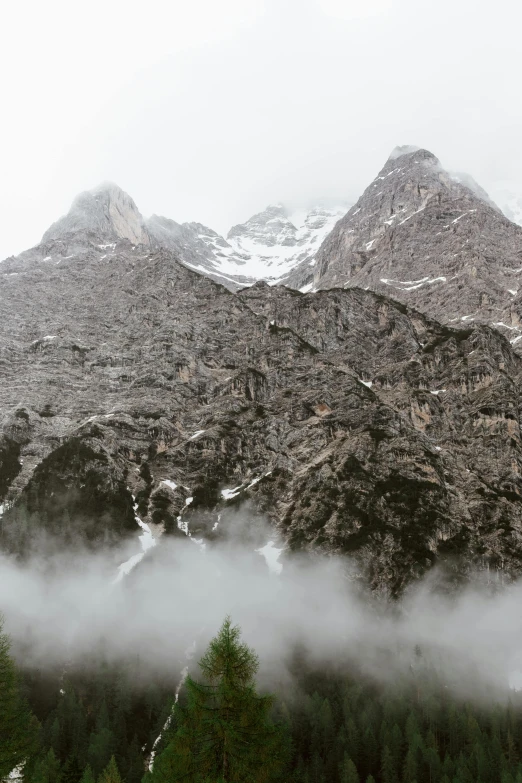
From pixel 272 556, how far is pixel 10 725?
11736cm

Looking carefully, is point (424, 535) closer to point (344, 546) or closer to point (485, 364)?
point (344, 546)

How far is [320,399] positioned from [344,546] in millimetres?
57663

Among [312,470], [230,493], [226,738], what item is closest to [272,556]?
[230,493]

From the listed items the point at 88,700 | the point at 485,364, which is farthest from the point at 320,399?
the point at 88,700

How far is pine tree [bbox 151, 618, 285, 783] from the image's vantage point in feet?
90.5

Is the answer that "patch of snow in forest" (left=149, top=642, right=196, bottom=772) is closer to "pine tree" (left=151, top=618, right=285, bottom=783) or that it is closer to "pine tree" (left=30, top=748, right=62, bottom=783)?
"pine tree" (left=30, top=748, right=62, bottom=783)

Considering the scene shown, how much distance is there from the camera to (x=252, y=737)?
92.2 feet

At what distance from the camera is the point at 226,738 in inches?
1086

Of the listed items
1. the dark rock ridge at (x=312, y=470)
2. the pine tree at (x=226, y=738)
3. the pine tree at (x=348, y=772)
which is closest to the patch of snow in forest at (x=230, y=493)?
the dark rock ridge at (x=312, y=470)

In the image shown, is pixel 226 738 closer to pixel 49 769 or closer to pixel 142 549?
pixel 49 769

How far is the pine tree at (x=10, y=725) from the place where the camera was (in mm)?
34125

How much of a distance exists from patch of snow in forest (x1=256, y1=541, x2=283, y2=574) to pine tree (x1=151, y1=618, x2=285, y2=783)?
11824cm

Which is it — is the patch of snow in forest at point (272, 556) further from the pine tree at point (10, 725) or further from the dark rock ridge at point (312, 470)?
the pine tree at point (10, 725)

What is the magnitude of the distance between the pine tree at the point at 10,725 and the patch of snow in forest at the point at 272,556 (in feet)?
364
